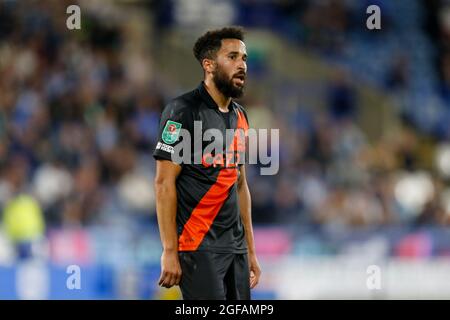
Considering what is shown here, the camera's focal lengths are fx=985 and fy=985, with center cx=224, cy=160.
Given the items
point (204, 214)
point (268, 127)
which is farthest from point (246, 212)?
point (268, 127)

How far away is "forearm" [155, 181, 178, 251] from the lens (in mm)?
5293

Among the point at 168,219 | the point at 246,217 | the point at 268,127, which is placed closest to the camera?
the point at 168,219

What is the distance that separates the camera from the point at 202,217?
541 cm

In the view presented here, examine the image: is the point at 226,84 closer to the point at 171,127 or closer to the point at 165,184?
the point at 171,127

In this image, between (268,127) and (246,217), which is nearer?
(246,217)

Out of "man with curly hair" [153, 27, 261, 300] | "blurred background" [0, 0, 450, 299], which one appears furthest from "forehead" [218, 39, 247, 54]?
"blurred background" [0, 0, 450, 299]

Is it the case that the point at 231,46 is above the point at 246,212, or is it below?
above

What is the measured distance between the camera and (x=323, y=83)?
1406 centimetres

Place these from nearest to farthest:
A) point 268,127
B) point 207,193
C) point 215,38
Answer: point 207,193
point 215,38
point 268,127

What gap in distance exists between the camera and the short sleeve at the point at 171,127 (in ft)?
17.4

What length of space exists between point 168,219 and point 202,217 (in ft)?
0.69

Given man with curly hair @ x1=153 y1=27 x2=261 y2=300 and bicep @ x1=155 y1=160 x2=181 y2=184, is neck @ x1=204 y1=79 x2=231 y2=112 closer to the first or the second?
man with curly hair @ x1=153 y1=27 x2=261 y2=300

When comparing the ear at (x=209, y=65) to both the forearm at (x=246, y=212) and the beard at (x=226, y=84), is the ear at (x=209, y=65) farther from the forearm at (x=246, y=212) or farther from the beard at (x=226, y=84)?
the forearm at (x=246, y=212)

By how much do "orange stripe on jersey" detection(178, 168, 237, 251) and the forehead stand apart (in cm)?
67
